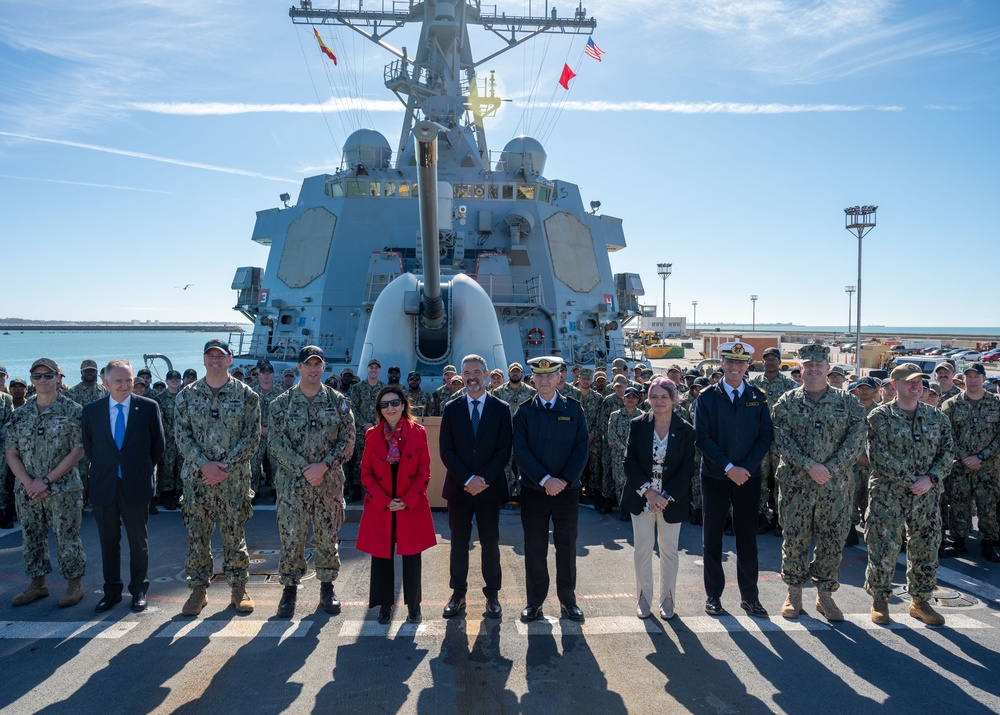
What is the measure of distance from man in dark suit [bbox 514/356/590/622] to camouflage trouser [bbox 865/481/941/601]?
76.9 inches

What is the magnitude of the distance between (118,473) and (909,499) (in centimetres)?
523

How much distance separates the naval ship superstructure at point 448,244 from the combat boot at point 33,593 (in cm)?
778

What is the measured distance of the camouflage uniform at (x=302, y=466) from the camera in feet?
15.0

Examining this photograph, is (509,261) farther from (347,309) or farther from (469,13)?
(469,13)

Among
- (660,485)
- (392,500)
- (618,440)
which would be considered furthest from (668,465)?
(618,440)

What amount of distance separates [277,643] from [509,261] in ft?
38.9

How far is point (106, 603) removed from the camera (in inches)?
181

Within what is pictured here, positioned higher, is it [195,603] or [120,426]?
[120,426]

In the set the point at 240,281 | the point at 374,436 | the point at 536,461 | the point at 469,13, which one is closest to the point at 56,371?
the point at 374,436

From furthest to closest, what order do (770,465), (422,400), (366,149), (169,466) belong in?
(366,149), (422,400), (169,466), (770,465)

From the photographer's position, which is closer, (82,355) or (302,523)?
(302,523)

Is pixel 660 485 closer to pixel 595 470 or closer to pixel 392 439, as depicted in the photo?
pixel 392 439

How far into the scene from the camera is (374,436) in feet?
14.4

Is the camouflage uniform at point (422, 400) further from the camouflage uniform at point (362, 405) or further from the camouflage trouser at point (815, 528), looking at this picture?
the camouflage trouser at point (815, 528)
